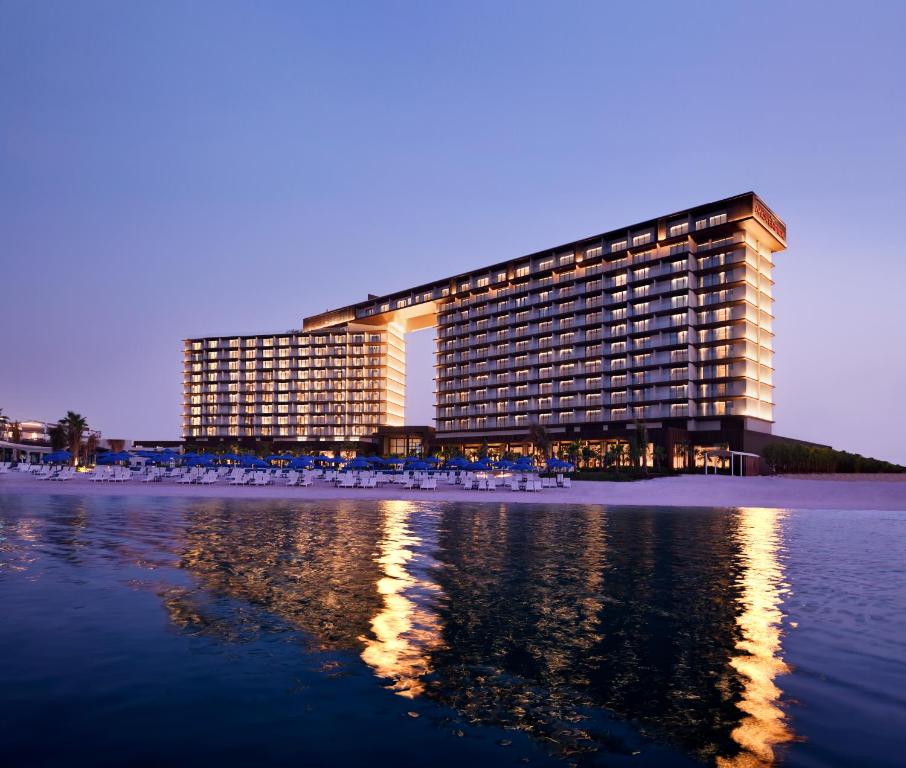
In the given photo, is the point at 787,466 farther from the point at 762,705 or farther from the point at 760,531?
the point at 762,705

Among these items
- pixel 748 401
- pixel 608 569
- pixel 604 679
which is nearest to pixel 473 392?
pixel 748 401

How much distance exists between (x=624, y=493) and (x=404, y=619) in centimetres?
3976

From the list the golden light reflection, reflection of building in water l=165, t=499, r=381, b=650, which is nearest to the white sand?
reflection of building in water l=165, t=499, r=381, b=650

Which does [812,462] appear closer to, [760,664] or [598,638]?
[598,638]

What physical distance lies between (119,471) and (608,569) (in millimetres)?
43810

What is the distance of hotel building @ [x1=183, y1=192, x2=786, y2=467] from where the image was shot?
85.8 metres

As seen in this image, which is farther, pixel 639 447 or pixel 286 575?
pixel 639 447

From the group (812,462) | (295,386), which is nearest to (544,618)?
(812,462)

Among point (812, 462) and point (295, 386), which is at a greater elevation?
point (295, 386)

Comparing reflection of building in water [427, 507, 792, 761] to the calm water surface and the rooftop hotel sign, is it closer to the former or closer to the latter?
the calm water surface

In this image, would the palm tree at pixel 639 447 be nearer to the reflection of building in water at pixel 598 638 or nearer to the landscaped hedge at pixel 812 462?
the landscaped hedge at pixel 812 462

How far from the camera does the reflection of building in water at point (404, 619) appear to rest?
24.1 feet

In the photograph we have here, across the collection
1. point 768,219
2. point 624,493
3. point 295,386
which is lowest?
point 624,493

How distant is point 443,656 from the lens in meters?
7.83
